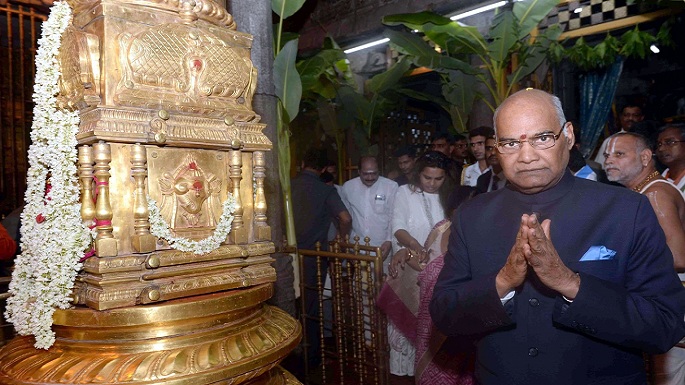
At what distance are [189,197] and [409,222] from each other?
9.52ft

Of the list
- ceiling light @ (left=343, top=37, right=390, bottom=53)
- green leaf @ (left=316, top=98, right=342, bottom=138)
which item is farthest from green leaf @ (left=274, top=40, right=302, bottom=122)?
ceiling light @ (left=343, top=37, right=390, bottom=53)

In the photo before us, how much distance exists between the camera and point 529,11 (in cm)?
557

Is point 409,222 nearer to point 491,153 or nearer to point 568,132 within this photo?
point 491,153

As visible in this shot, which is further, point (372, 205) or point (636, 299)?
point (372, 205)

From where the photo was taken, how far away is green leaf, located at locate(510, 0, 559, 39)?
5566 millimetres

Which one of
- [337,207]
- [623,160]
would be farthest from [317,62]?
[623,160]

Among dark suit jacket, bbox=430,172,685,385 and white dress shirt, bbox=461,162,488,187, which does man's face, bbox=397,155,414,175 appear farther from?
dark suit jacket, bbox=430,172,685,385

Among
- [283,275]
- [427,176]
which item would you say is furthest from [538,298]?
[427,176]

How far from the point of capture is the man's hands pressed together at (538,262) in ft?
4.57

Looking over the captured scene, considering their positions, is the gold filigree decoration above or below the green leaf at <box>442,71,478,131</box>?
below

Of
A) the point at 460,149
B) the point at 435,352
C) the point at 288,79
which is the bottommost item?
the point at 435,352

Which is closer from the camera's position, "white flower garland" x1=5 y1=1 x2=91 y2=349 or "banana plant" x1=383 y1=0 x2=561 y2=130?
"white flower garland" x1=5 y1=1 x2=91 y2=349

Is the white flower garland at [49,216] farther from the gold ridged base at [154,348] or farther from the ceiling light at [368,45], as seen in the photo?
the ceiling light at [368,45]

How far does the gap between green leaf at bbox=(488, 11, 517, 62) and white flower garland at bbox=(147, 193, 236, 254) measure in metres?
4.67
